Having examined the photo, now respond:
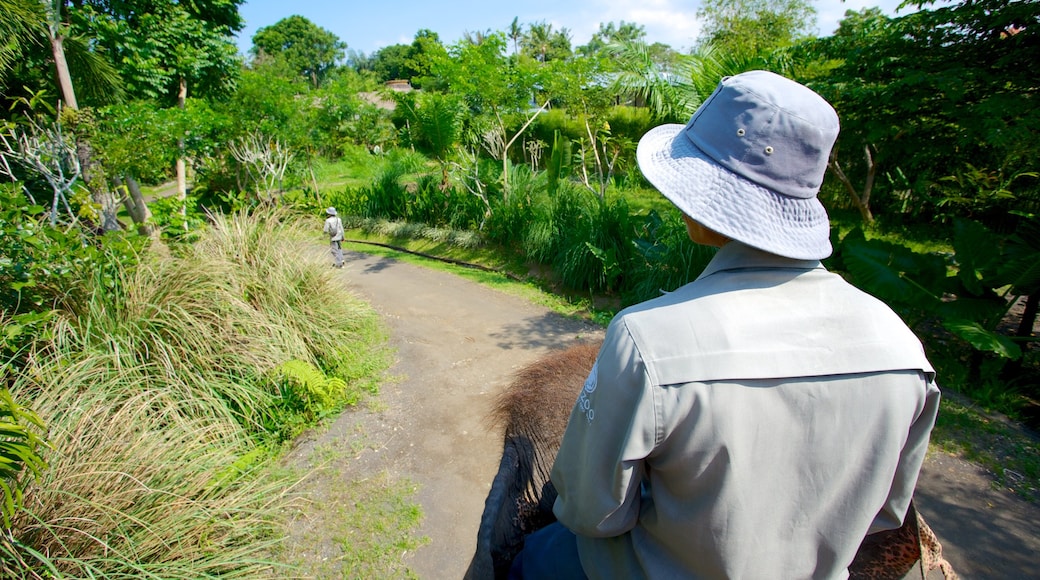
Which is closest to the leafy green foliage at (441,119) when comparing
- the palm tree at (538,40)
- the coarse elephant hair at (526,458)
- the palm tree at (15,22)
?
the palm tree at (15,22)

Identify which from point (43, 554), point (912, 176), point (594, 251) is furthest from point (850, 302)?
point (912, 176)

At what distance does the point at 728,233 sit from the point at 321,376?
4409mm

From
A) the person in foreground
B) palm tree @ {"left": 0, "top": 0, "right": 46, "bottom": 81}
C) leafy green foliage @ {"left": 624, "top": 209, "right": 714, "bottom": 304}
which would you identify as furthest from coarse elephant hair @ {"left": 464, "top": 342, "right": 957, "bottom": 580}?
palm tree @ {"left": 0, "top": 0, "right": 46, "bottom": 81}

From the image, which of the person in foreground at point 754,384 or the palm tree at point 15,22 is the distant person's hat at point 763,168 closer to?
the person in foreground at point 754,384

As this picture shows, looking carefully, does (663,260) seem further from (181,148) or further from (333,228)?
(181,148)

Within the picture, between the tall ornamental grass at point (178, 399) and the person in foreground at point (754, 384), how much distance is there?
269cm

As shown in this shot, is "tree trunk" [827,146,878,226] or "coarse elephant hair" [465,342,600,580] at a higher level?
"coarse elephant hair" [465,342,600,580]

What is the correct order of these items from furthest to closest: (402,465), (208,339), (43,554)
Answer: (208,339) < (402,465) < (43,554)

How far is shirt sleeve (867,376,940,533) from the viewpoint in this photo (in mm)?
1183

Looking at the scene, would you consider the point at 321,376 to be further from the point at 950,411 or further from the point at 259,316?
the point at 950,411

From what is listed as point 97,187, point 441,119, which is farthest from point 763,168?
point 441,119

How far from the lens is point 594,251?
25.3ft

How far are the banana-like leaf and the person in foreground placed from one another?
14.5ft

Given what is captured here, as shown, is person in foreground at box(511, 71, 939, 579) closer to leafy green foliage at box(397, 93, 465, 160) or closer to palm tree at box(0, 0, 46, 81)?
palm tree at box(0, 0, 46, 81)
